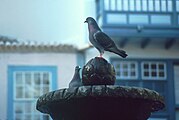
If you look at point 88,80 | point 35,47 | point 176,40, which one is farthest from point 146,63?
point 88,80

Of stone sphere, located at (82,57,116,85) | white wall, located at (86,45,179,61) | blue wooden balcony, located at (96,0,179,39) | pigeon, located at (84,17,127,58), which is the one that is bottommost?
stone sphere, located at (82,57,116,85)

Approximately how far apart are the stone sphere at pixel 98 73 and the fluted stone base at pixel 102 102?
0.24m

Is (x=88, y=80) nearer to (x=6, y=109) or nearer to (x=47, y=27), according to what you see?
(x=6, y=109)

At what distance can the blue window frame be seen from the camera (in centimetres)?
1717

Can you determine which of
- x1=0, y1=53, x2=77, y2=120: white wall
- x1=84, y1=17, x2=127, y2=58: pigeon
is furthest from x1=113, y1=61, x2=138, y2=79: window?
x1=84, y1=17, x2=127, y2=58: pigeon

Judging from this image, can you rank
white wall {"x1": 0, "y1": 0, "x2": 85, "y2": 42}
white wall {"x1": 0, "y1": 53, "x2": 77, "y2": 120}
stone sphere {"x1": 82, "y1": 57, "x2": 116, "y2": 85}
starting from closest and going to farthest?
stone sphere {"x1": 82, "y1": 57, "x2": 116, "y2": 85} < white wall {"x1": 0, "y1": 53, "x2": 77, "y2": 120} < white wall {"x1": 0, "y1": 0, "x2": 85, "y2": 42}

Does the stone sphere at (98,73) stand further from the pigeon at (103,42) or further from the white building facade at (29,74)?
the white building facade at (29,74)

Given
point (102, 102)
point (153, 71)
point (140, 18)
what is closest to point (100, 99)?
point (102, 102)

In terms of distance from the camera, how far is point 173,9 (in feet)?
56.9

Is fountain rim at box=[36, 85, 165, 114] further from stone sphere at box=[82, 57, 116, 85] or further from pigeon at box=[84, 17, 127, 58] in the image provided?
pigeon at box=[84, 17, 127, 58]

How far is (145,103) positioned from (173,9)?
11.7 meters

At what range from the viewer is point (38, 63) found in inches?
687

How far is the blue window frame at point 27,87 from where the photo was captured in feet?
56.3

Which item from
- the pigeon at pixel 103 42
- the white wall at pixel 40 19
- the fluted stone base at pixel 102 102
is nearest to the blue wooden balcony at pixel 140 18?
the white wall at pixel 40 19
